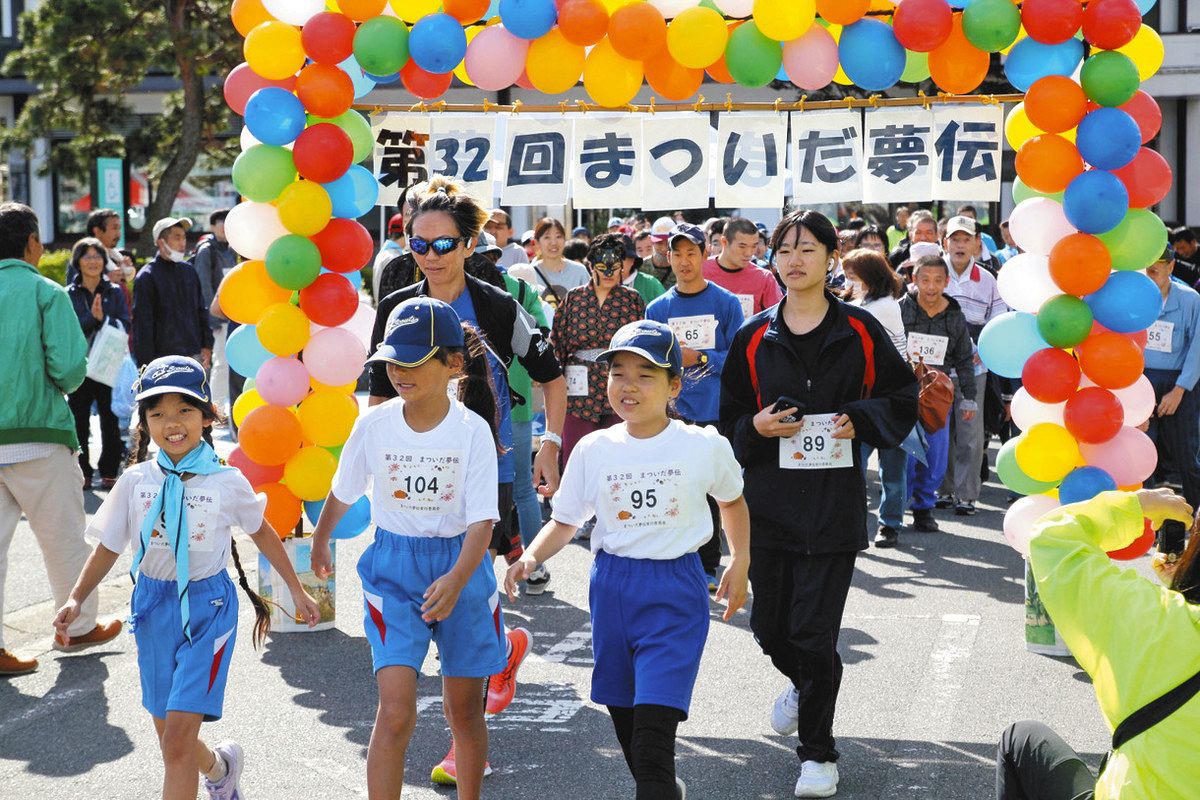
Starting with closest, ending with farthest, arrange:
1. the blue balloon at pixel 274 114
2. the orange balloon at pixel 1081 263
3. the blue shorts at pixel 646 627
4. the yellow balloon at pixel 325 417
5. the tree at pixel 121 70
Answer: the blue shorts at pixel 646 627, the orange balloon at pixel 1081 263, the blue balloon at pixel 274 114, the yellow balloon at pixel 325 417, the tree at pixel 121 70

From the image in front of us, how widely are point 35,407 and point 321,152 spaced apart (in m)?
1.88

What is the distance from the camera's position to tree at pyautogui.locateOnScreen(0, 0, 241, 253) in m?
25.9

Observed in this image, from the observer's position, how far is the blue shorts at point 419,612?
450 centimetres

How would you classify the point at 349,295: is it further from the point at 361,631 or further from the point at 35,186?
the point at 35,186

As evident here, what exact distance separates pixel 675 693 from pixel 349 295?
11.9ft

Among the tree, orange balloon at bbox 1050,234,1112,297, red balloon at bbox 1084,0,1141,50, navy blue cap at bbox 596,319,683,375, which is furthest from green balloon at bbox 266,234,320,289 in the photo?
the tree

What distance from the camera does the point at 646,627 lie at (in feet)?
14.5

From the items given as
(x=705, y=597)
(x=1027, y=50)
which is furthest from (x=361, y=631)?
(x=1027, y=50)

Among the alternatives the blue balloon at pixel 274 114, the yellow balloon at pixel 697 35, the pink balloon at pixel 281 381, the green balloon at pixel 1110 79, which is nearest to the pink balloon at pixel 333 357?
the pink balloon at pixel 281 381

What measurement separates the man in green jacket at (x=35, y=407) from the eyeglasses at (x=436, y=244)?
2368 millimetres

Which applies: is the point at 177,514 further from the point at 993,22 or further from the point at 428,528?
the point at 993,22

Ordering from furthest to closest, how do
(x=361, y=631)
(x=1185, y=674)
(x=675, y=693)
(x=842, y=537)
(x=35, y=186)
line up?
(x=35, y=186)
(x=361, y=631)
(x=842, y=537)
(x=675, y=693)
(x=1185, y=674)

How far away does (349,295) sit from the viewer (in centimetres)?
729

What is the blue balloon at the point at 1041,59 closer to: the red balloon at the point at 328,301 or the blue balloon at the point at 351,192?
the blue balloon at the point at 351,192
